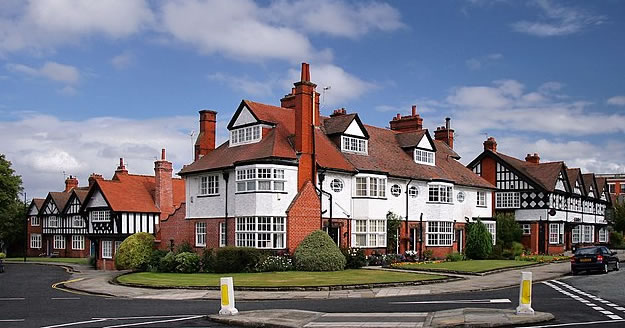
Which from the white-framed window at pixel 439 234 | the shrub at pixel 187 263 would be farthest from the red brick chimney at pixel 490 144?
the shrub at pixel 187 263

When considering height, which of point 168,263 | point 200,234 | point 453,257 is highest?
point 200,234

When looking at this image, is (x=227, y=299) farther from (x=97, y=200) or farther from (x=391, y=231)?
(x=97, y=200)

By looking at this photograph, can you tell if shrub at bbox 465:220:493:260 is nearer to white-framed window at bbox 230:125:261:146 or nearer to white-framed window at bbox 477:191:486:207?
white-framed window at bbox 477:191:486:207

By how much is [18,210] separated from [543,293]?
7132 centimetres

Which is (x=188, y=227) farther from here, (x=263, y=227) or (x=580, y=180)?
(x=580, y=180)

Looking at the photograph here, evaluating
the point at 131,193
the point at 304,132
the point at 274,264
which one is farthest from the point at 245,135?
the point at 131,193

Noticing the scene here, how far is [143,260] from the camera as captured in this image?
42.1 metres

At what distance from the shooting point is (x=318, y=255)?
34.4m

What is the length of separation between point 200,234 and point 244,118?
24.6 feet

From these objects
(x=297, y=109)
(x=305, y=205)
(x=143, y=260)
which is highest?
(x=297, y=109)

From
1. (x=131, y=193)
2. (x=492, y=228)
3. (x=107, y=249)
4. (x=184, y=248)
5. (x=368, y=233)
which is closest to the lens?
(x=184, y=248)

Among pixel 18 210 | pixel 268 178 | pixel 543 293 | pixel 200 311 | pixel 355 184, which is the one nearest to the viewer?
pixel 200 311

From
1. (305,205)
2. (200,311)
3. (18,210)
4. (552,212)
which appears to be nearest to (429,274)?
(305,205)

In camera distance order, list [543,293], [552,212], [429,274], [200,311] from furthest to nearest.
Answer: [552,212] < [429,274] < [543,293] < [200,311]
